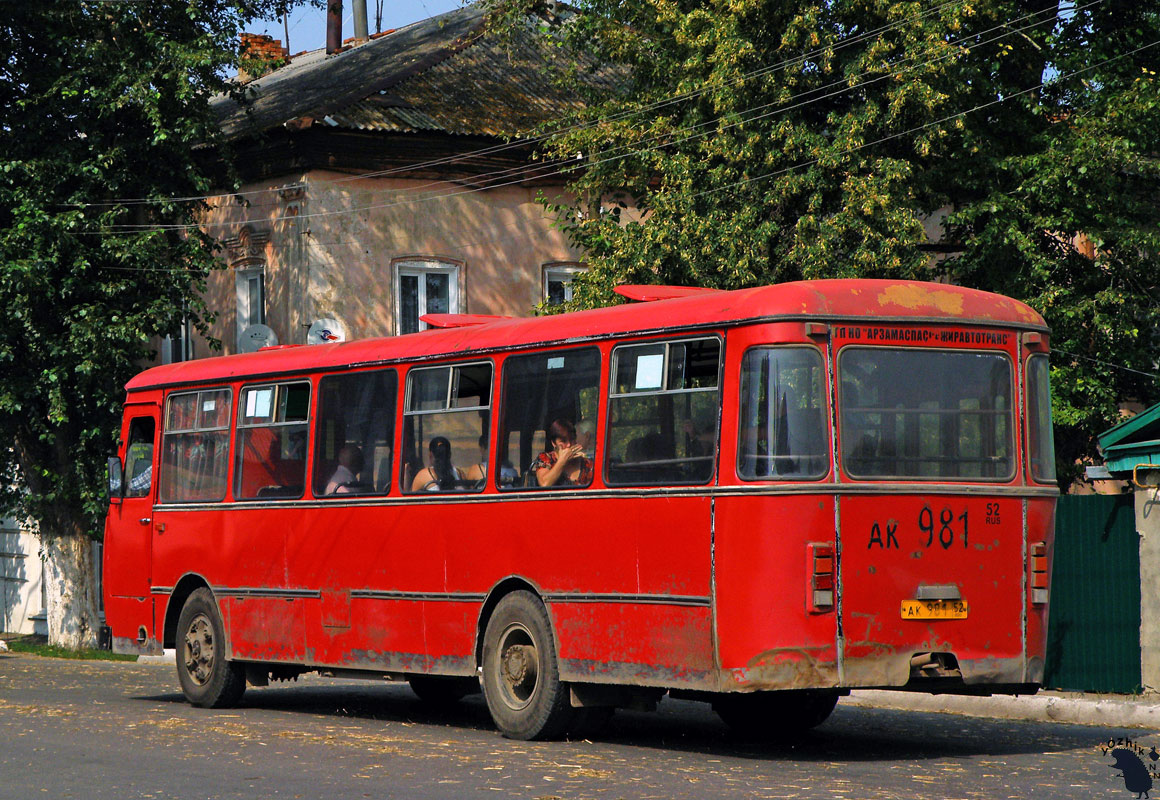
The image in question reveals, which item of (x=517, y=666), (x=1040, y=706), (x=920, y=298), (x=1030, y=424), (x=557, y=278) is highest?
(x=557, y=278)

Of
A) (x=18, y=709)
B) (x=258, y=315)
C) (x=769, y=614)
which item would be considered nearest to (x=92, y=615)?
(x=258, y=315)

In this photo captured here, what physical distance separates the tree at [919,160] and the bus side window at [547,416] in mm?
9414

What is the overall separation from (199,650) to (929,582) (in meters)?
7.31

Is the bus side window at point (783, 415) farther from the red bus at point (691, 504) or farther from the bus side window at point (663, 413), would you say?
the bus side window at point (663, 413)

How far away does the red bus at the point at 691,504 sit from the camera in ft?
34.1

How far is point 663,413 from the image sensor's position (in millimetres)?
11078

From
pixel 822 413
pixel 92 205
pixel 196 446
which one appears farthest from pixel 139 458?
pixel 92 205

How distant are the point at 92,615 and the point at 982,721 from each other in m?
18.0

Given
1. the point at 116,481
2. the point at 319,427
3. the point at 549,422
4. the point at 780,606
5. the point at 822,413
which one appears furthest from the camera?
the point at 116,481

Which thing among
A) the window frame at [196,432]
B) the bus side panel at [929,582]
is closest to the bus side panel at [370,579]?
the window frame at [196,432]

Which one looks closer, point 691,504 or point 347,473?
point 691,504

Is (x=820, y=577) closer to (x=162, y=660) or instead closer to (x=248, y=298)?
(x=162, y=660)

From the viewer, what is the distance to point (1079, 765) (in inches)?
418

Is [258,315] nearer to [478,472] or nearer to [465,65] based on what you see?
[465,65]
